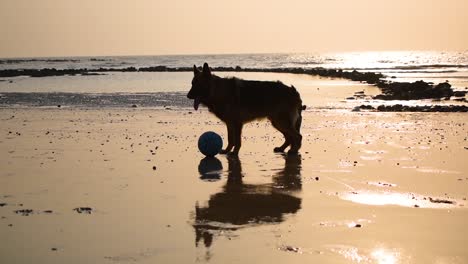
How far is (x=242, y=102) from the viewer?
53.4 feet

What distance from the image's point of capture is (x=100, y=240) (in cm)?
825

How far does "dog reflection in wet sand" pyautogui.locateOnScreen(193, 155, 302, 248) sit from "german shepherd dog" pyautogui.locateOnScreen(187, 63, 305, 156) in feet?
9.58

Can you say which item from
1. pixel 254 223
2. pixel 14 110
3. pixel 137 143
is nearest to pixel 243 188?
pixel 254 223

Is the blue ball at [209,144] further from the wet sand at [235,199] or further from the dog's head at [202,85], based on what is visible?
the dog's head at [202,85]

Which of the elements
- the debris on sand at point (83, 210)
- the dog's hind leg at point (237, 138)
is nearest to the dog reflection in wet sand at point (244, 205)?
the debris on sand at point (83, 210)

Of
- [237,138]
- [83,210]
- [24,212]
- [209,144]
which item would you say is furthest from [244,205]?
[237,138]

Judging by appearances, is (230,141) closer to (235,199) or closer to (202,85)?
(202,85)

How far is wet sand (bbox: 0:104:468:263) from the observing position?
7.88m

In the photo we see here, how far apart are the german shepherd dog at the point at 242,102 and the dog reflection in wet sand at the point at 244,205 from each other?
9.58 ft

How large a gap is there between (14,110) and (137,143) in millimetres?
13334

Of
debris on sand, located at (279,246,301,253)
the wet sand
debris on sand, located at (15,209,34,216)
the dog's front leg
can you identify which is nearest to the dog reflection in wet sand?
the wet sand

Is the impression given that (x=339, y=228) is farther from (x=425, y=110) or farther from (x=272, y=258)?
(x=425, y=110)

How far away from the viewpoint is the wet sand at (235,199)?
7.88 meters

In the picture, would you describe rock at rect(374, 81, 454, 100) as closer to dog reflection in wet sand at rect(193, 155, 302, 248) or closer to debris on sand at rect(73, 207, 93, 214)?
dog reflection in wet sand at rect(193, 155, 302, 248)
